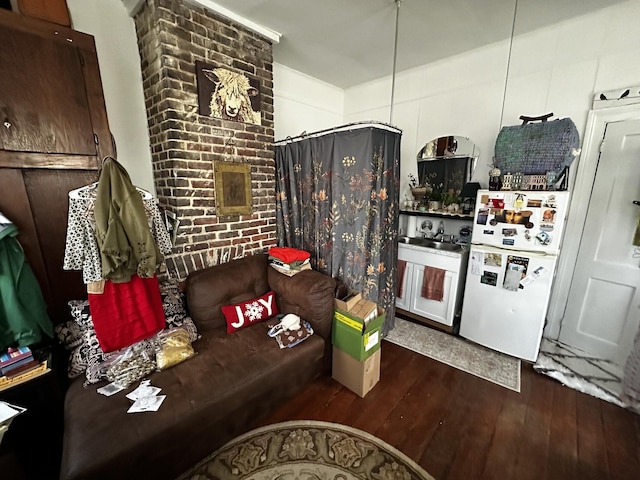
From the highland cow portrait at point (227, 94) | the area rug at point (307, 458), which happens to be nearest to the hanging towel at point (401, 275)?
the area rug at point (307, 458)

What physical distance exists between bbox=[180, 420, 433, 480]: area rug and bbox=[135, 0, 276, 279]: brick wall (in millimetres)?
1307

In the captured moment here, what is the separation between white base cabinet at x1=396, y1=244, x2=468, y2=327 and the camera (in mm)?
2529

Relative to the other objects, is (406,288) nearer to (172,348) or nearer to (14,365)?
(172,348)

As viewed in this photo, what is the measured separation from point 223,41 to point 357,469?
310cm

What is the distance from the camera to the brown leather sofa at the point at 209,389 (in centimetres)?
112

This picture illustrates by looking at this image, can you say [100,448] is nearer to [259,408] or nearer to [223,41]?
[259,408]

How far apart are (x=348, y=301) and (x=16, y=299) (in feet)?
6.20

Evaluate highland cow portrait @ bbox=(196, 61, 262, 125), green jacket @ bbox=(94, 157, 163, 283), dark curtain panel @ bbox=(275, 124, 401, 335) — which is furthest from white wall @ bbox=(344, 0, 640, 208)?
green jacket @ bbox=(94, 157, 163, 283)

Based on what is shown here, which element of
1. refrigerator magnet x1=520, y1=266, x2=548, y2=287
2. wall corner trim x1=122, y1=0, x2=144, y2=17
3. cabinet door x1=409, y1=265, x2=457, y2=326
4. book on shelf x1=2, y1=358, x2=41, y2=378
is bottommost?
cabinet door x1=409, y1=265, x2=457, y2=326

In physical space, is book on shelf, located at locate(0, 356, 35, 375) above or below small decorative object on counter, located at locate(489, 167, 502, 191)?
below

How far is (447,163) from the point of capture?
2.88 m

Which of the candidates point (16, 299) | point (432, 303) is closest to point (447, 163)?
point (432, 303)

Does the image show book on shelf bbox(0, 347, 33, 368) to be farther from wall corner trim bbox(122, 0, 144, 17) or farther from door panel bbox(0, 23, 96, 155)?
wall corner trim bbox(122, 0, 144, 17)

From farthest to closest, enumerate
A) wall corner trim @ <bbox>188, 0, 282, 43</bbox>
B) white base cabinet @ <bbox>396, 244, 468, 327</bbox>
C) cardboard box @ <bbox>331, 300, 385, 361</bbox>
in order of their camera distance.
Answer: white base cabinet @ <bbox>396, 244, 468, 327</bbox> → wall corner trim @ <bbox>188, 0, 282, 43</bbox> → cardboard box @ <bbox>331, 300, 385, 361</bbox>
